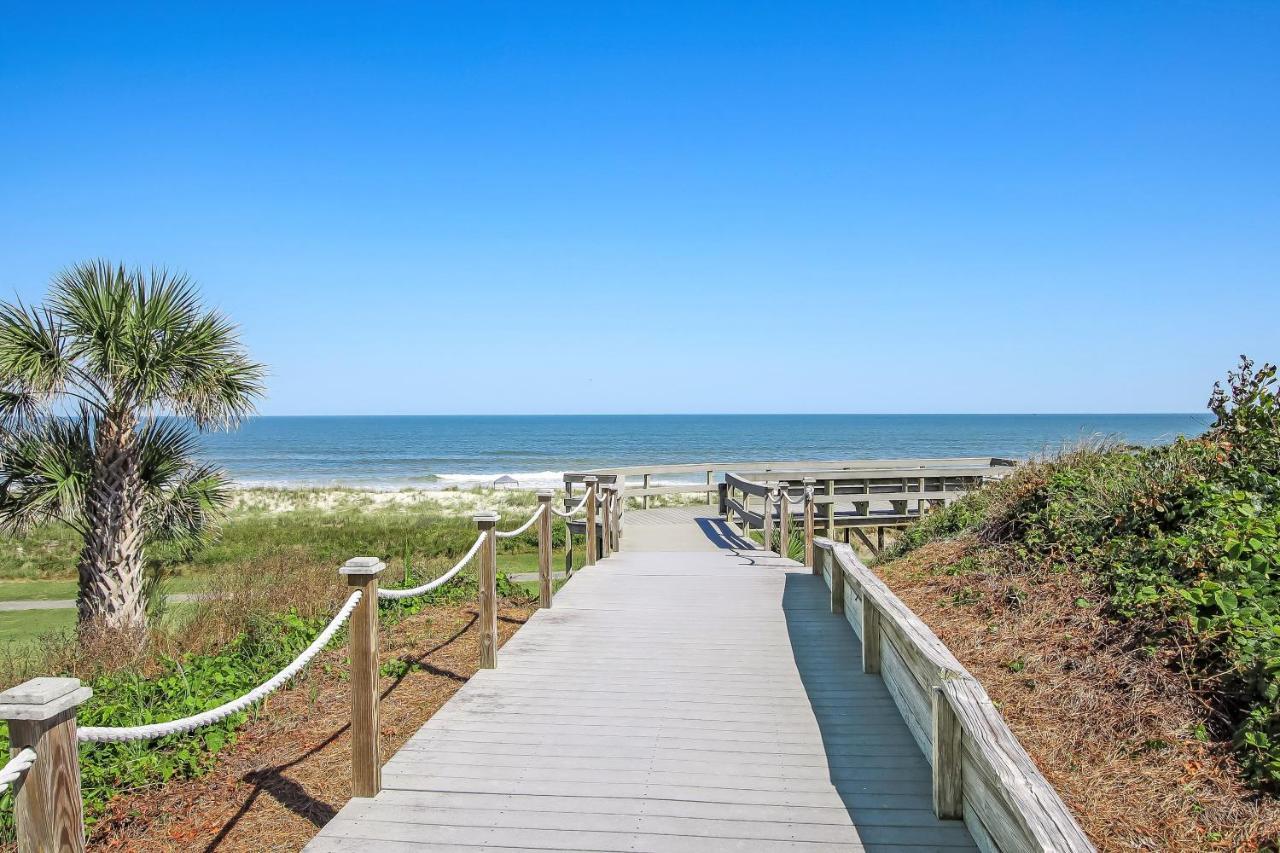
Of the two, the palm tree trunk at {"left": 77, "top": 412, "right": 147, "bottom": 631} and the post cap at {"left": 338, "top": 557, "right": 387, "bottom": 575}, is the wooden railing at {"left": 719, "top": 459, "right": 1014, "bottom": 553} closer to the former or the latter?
the palm tree trunk at {"left": 77, "top": 412, "right": 147, "bottom": 631}

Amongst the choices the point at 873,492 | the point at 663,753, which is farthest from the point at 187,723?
the point at 873,492

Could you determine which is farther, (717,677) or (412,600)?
(412,600)

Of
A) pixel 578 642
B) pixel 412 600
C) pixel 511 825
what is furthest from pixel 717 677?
pixel 412 600

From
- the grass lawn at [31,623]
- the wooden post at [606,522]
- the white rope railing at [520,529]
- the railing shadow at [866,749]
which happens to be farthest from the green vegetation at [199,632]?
the railing shadow at [866,749]

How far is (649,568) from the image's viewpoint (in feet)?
38.1

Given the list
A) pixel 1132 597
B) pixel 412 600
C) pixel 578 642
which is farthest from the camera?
pixel 412 600

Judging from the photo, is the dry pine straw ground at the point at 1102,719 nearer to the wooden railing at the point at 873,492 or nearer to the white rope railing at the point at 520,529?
the white rope railing at the point at 520,529

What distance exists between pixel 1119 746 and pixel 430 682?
198 inches

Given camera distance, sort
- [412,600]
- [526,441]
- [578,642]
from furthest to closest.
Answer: [526,441] < [412,600] < [578,642]

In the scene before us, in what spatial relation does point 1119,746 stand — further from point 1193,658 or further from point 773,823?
point 773,823

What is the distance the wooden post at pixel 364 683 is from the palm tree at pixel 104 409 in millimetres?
5983

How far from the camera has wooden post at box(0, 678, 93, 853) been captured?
235cm

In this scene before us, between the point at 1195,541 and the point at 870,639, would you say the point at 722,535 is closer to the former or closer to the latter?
the point at 870,639

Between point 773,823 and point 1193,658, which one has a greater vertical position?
point 1193,658
